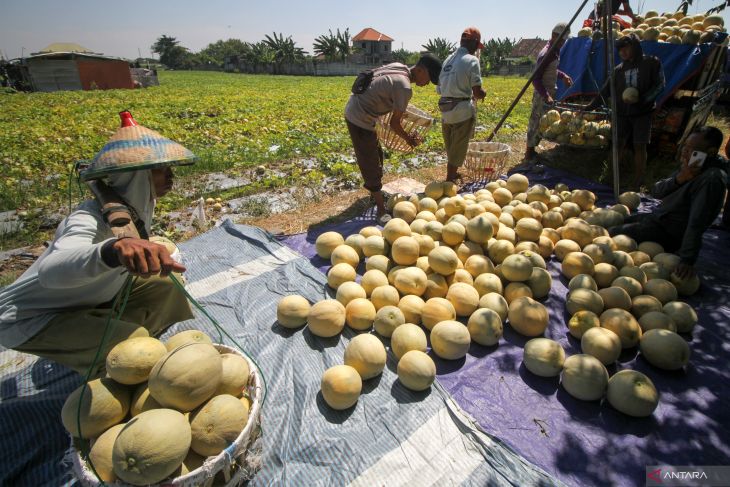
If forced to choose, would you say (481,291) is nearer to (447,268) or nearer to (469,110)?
(447,268)

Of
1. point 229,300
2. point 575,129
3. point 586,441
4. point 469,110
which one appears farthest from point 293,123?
point 586,441

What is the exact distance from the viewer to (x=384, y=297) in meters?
3.21

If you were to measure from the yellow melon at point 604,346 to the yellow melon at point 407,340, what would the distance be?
4.19 ft

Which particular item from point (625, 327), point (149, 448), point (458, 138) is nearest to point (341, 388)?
point (149, 448)

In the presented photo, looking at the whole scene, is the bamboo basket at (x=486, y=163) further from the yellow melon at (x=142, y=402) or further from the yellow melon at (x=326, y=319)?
the yellow melon at (x=142, y=402)

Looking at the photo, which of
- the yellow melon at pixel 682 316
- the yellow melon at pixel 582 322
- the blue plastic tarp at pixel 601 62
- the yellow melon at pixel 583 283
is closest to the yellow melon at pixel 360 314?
the yellow melon at pixel 582 322

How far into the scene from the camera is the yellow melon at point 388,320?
9.83ft

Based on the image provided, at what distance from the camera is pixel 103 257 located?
1776mm

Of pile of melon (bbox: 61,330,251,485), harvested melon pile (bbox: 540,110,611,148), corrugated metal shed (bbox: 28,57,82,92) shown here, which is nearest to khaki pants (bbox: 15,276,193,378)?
pile of melon (bbox: 61,330,251,485)

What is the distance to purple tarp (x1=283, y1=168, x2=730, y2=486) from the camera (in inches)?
84.7

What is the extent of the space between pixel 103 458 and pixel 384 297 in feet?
7.06

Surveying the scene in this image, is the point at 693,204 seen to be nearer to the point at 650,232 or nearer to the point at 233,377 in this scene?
the point at 650,232

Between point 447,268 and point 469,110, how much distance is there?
333 cm

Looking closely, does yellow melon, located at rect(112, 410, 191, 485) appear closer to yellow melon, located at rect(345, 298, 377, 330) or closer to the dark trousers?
yellow melon, located at rect(345, 298, 377, 330)
